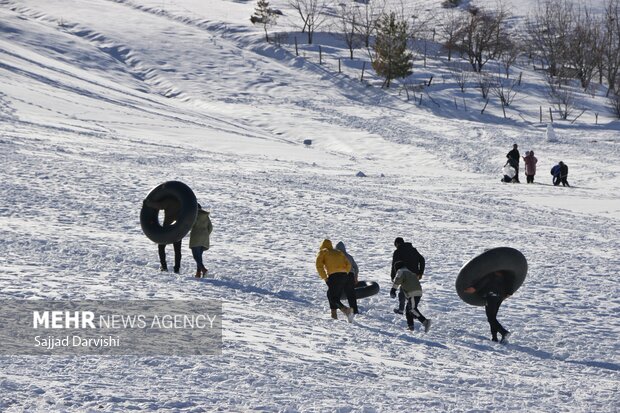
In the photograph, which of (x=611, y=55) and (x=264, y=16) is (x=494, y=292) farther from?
(x=264, y=16)

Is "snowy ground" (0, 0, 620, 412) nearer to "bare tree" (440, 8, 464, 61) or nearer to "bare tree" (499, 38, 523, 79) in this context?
"bare tree" (499, 38, 523, 79)

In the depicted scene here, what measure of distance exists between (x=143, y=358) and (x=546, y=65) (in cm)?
5837

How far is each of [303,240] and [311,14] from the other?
52563 millimetres

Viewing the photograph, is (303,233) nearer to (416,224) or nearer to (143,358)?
(416,224)

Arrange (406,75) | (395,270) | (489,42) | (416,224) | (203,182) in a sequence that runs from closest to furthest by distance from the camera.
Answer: (395,270), (416,224), (203,182), (406,75), (489,42)

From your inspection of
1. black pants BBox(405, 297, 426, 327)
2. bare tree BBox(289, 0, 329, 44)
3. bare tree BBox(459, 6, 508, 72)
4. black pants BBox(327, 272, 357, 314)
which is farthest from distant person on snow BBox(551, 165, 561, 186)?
bare tree BBox(289, 0, 329, 44)

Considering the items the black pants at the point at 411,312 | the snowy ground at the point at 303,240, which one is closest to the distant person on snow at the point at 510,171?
the snowy ground at the point at 303,240

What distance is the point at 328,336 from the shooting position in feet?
32.1

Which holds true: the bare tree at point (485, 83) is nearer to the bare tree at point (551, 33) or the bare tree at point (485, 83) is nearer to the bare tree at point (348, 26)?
the bare tree at point (551, 33)

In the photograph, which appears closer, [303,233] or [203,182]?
[303,233]

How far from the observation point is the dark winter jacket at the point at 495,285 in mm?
10727

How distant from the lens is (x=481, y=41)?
191 feet

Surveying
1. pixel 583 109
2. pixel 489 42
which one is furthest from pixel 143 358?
pixel 489 42

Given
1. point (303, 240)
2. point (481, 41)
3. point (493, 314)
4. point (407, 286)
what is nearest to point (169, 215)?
point (407, 286)
